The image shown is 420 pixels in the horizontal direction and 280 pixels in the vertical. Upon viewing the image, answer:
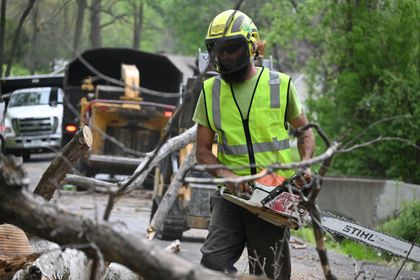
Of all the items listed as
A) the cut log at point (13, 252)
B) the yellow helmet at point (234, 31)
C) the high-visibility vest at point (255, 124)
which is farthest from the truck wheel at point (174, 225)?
the yellow helmet at point (234, 31)

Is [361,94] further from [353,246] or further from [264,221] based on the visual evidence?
[264,221]

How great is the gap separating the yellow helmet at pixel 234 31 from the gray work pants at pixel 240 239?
1.00 metres

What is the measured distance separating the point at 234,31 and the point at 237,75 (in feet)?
0.91

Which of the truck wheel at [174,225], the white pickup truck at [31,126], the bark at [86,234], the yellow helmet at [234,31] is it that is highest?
the yellow helmet at [234,31]

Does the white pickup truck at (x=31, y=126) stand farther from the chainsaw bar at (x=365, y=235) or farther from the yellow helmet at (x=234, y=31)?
the yellow helmet at (x=234, y=31)

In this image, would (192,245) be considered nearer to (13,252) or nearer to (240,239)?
(13,252)

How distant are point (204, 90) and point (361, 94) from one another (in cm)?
1054

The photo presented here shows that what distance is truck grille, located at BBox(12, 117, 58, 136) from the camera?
2599 centimetres

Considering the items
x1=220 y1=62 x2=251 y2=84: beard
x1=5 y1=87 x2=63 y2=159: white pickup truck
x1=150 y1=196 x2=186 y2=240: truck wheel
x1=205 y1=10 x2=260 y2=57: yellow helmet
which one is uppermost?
x1=205 y1=10 x2=260 y2=57: yellow helmet

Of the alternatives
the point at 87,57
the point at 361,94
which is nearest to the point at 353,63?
the point at 361,94

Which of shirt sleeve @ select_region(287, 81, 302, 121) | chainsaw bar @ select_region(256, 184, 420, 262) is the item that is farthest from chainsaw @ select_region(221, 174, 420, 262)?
chainsaw bar @ select_region(256, 184, 420, 262)

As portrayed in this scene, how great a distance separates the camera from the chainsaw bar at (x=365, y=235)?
268 inches

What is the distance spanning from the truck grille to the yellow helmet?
67.4 ft

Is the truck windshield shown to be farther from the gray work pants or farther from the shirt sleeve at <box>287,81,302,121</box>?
the shirt sleeve at <box>287,81,302,121</box>
